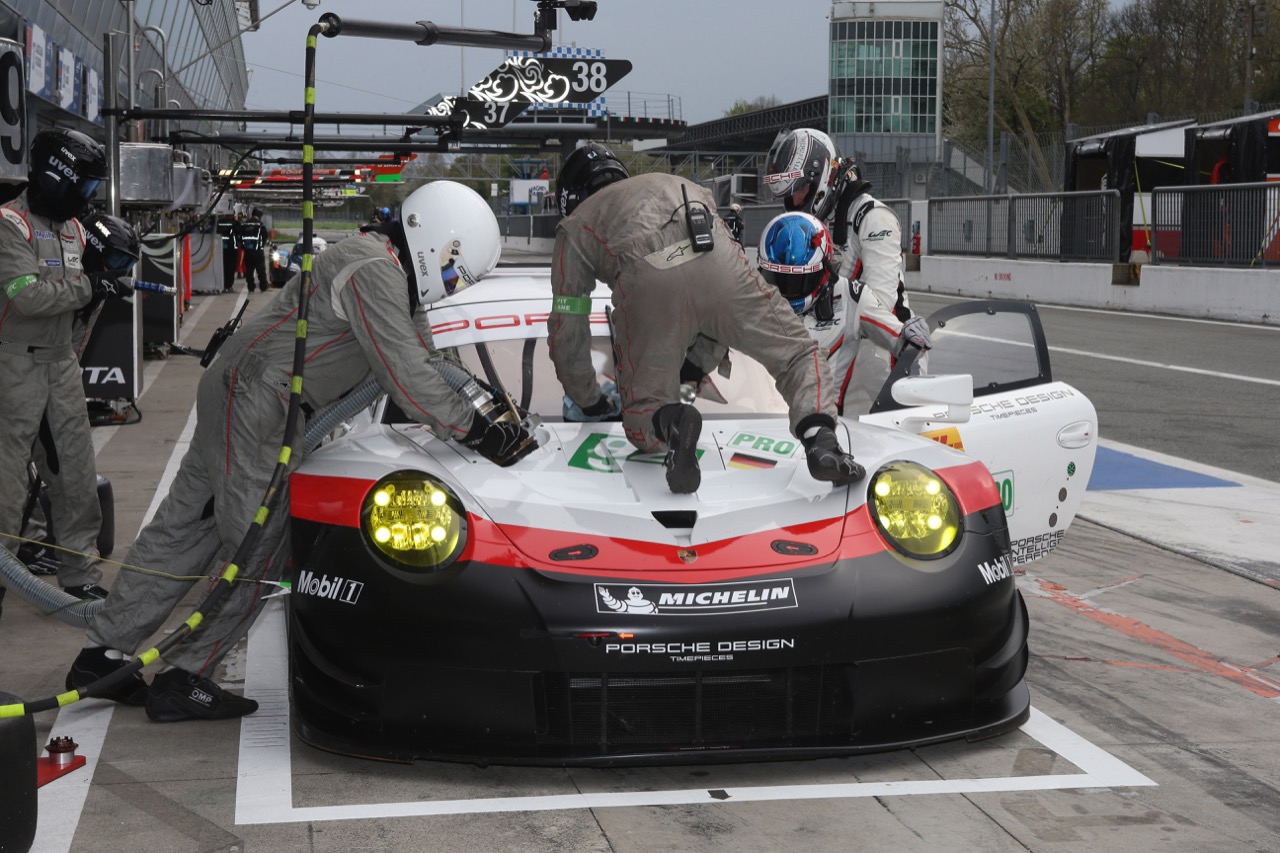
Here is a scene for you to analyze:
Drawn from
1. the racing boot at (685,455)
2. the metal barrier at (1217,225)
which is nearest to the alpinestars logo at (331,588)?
the racing boot at (685,455)

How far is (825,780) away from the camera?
3904 millimetres

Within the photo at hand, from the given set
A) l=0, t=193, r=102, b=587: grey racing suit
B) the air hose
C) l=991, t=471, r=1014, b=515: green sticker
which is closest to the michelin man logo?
l=991, t=471, r=1014, b=515: green sticker

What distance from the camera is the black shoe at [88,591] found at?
560 centimetres

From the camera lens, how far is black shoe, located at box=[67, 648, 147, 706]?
4.59 meters

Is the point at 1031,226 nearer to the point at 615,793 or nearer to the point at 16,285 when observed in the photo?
the point at 16,285

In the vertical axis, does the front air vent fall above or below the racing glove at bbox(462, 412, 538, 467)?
below

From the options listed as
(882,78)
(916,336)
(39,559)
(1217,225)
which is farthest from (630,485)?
(882,78)

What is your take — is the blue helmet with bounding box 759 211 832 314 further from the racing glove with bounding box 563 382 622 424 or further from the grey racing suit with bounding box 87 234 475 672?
the grey racing suit with bounding box 87 234 475 672

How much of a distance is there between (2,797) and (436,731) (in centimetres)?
111

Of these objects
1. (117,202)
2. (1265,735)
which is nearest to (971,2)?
(117,202)

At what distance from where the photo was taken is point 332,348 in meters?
4.49

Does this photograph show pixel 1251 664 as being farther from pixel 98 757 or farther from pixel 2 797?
pixel 2 797

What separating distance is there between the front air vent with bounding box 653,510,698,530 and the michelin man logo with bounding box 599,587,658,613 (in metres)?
0.33

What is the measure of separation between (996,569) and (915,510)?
0.86 ft
